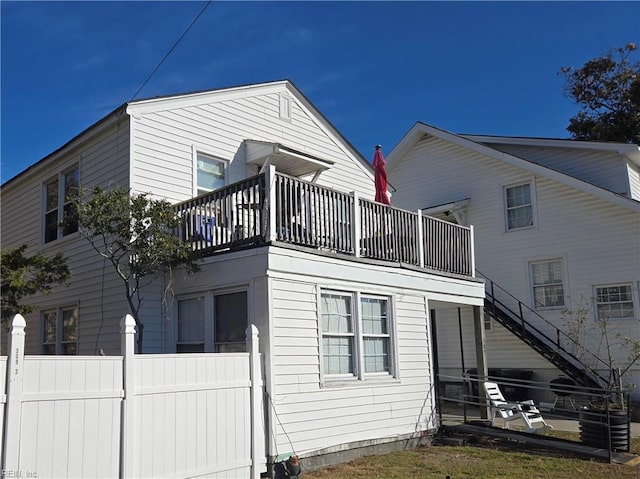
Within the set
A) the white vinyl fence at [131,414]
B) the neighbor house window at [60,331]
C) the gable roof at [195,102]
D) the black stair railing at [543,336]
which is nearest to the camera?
the white vinyl fence at [131,414]

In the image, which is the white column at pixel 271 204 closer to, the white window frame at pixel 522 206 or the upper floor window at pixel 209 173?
the upper floor window at pixel 209 173

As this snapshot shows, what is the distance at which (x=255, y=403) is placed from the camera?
8.45m

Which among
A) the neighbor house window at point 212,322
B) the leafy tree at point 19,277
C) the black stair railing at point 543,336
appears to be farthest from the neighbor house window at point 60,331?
the black stair railing at point 543,336

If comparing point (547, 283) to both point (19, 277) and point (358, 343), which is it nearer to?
point (358, 343)

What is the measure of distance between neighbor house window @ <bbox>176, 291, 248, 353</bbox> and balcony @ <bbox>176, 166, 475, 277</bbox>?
80cm

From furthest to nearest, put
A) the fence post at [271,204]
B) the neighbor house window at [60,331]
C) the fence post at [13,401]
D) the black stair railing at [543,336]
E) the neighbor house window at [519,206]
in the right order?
1. the neighbor house window at [519,206]
2. the black stair railing at [543,336]
3. the neighbor house window at [60,331]
4. the fence post at [271,204]
5. the fence post at [13,401]

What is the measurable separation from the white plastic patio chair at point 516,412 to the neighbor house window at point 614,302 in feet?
19.3

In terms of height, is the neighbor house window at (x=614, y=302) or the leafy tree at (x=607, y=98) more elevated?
the leafy tree at (x=607, y=98)

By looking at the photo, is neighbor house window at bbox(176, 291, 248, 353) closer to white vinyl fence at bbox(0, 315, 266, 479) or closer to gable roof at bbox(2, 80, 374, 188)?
white vinyl fence at bbox(0, 315, 266, 479)

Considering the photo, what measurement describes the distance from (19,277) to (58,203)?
12.9ft

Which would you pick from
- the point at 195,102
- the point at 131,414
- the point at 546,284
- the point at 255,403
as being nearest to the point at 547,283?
the point at 546,284

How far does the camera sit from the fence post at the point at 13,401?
5758 mm

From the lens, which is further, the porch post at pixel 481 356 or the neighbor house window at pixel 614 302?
the neighbor house window at pixel 614 302

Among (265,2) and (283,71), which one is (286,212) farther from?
(283,71)
